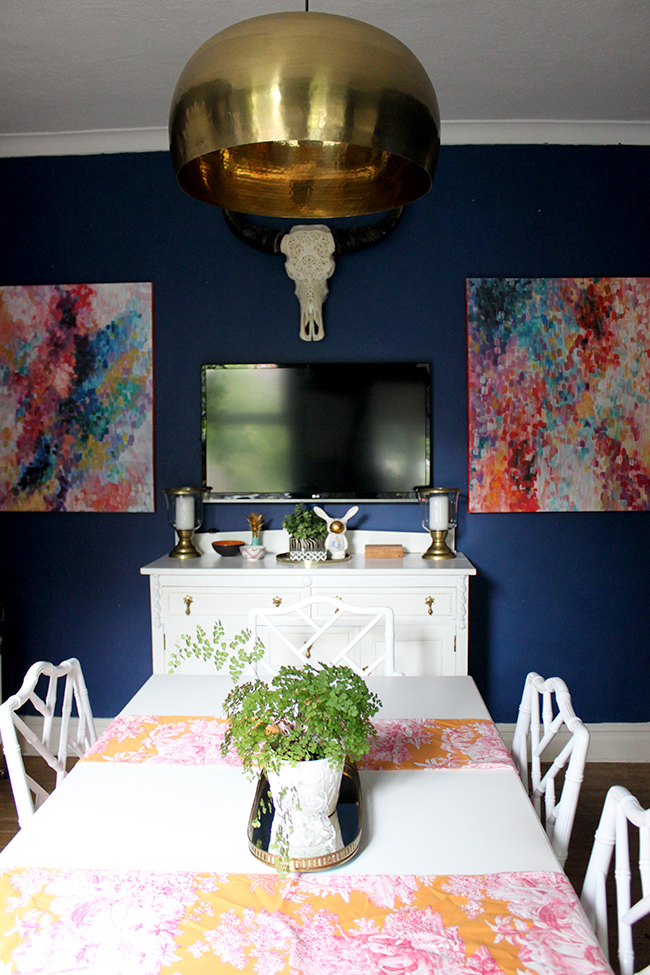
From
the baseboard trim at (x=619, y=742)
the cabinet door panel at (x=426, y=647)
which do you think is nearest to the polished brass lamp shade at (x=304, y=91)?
the cabinet door panel at (x=426, y=647)

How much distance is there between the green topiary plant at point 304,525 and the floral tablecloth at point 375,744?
140cm

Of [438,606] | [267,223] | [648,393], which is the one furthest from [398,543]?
[267,223]

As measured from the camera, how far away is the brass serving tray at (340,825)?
3.50ft

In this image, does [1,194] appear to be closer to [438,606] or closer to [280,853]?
[438,606]

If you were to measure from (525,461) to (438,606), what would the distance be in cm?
86

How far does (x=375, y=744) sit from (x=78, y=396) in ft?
8.00

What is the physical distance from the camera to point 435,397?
3268 mm

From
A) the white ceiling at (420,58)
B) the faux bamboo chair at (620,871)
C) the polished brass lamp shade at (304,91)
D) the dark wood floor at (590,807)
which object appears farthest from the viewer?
the white ceiling at (420,58)

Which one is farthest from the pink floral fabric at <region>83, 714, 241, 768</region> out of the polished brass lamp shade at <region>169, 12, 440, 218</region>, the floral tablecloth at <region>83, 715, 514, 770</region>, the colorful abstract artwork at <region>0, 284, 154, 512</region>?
the colorful abstract artwork at <region>0, 284, 154, 512</region>

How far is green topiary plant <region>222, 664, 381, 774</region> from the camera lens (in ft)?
3.57

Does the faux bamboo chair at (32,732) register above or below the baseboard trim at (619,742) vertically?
above

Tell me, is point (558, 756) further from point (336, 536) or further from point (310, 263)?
point (310, 263)

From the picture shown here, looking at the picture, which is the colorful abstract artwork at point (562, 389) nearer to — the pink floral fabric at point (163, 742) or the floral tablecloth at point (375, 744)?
the floral tablecloth at point (375, 744)

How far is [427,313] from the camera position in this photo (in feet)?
10.7
